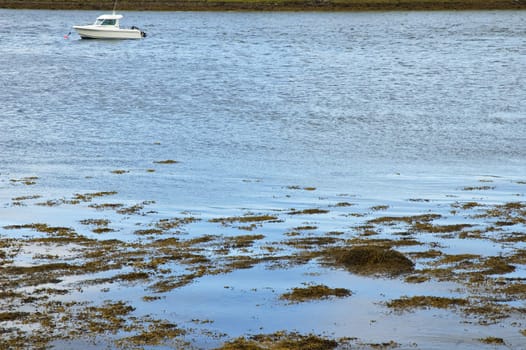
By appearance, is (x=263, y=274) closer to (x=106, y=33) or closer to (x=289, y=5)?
(x=106, y=33)

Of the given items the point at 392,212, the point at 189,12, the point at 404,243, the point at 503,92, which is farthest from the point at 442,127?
the point at 189,12

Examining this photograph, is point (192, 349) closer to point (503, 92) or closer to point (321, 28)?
point (503, 92)

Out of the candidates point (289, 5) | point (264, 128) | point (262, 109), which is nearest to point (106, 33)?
point (289, 5)

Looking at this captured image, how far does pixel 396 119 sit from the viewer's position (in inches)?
1721

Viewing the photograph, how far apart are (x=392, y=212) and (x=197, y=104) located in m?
27.1

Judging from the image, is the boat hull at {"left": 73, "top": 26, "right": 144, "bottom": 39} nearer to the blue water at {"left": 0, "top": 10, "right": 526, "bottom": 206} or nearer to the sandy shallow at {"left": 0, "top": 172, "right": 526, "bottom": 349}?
the blue water at {"left": 0, "top": 10, "right": 526, "bottom": 206}

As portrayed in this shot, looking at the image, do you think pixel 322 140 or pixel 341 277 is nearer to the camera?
pixel 341 277

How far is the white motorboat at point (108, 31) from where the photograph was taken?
94250mm

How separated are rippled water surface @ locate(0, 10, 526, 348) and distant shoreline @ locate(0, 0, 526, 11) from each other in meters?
38.5

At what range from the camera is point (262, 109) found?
47.8m


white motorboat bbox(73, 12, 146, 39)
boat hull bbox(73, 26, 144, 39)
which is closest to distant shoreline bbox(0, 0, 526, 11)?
white motorboat bbox(73, 12, 146, 39)

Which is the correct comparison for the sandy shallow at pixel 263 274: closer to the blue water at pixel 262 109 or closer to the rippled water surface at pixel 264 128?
the rippled water surface at pixel 264 128

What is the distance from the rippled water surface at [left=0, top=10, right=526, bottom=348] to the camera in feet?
84.3

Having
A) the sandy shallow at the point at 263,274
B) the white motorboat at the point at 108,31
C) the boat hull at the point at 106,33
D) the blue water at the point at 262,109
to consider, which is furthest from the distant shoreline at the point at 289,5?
the sandy shallow at the point at 263,274
